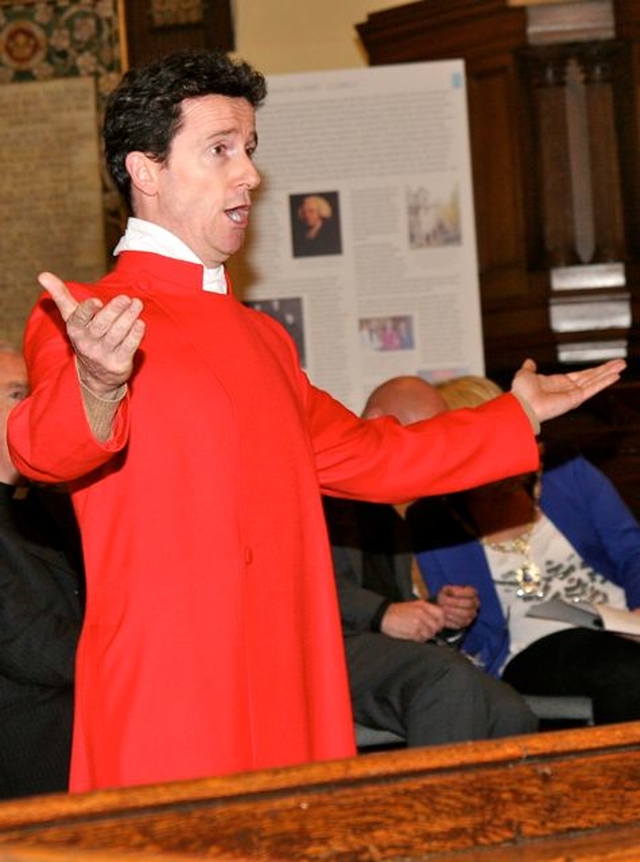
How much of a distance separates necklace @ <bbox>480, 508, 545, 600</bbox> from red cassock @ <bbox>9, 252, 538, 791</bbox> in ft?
5.82

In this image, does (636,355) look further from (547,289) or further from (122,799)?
(122,799)

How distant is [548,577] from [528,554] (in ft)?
0.27

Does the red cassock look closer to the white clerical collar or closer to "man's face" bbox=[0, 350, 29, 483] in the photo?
the white clerical collar

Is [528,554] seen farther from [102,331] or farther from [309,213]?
[102,331]

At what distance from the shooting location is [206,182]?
8.17 feet

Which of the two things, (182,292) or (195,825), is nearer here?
(195,825)

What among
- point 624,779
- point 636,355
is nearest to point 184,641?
point 624,779

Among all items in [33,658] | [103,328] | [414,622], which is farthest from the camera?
[414,622]

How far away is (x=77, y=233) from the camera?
723 centimetres

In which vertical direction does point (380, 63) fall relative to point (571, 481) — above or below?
above

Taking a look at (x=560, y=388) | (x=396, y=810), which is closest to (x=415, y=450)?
(x=560, y=388)

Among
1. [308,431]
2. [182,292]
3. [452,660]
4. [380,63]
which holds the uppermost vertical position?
[380,63]

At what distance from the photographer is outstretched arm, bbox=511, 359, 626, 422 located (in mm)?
2797

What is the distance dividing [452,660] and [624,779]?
1.77 m
